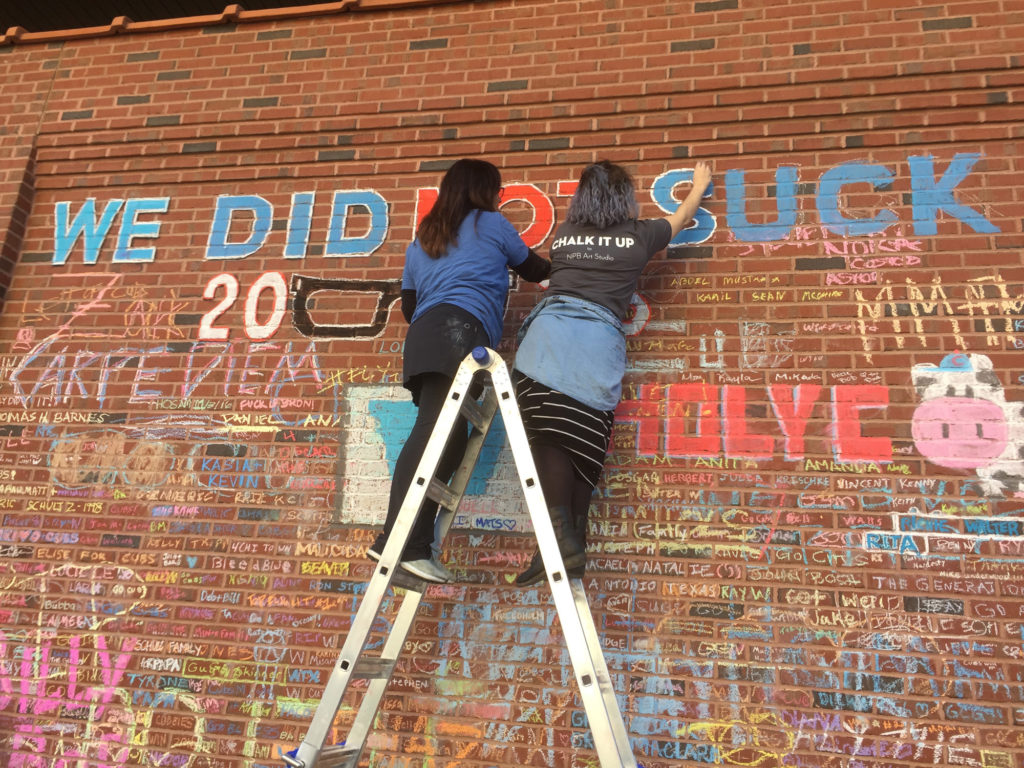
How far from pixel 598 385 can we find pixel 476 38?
2.30m

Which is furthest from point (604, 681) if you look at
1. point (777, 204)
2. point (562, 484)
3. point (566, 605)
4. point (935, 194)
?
point (935, 194)

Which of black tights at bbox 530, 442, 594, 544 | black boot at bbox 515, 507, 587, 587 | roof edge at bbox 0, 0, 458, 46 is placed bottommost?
black boot at bbox 515, 507, 587, 587

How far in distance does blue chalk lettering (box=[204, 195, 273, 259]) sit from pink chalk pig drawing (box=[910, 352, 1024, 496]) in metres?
3.26

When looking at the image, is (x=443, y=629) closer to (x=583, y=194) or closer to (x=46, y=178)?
(x=583, y=194)

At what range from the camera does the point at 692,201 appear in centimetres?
376

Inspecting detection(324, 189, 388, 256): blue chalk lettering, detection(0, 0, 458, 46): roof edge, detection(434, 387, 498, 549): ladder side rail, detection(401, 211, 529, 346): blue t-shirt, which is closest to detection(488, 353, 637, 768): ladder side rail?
detection(434, 387, 498, 549): ladder side rail

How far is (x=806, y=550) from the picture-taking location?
3363 mm

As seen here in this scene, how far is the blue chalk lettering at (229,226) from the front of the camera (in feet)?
14.3

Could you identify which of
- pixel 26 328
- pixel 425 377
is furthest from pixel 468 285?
pixel 26 328

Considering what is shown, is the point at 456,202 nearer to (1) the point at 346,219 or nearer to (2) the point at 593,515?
(1) the point at 346,219

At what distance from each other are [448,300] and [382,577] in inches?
46.2

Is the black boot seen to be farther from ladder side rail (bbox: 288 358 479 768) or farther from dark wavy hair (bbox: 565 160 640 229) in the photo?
dark wavy hair (bbox: 565 160 640 229)

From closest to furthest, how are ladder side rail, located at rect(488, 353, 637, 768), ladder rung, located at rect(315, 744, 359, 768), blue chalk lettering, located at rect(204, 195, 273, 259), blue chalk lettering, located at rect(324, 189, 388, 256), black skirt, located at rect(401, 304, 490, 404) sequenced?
ladder side rail, located at rect(488, 353, 637, 768) → ladder rung, located at rect(315, 744, 359, 768) → black skirt, located at rect(401, 304, 490, 404) → blue chalk lettering, located at rect(324, 189, 388, 256) → blue chalk lettering, located at rect(204, 195, 273, 259)

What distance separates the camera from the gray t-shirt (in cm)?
Answer: 349
